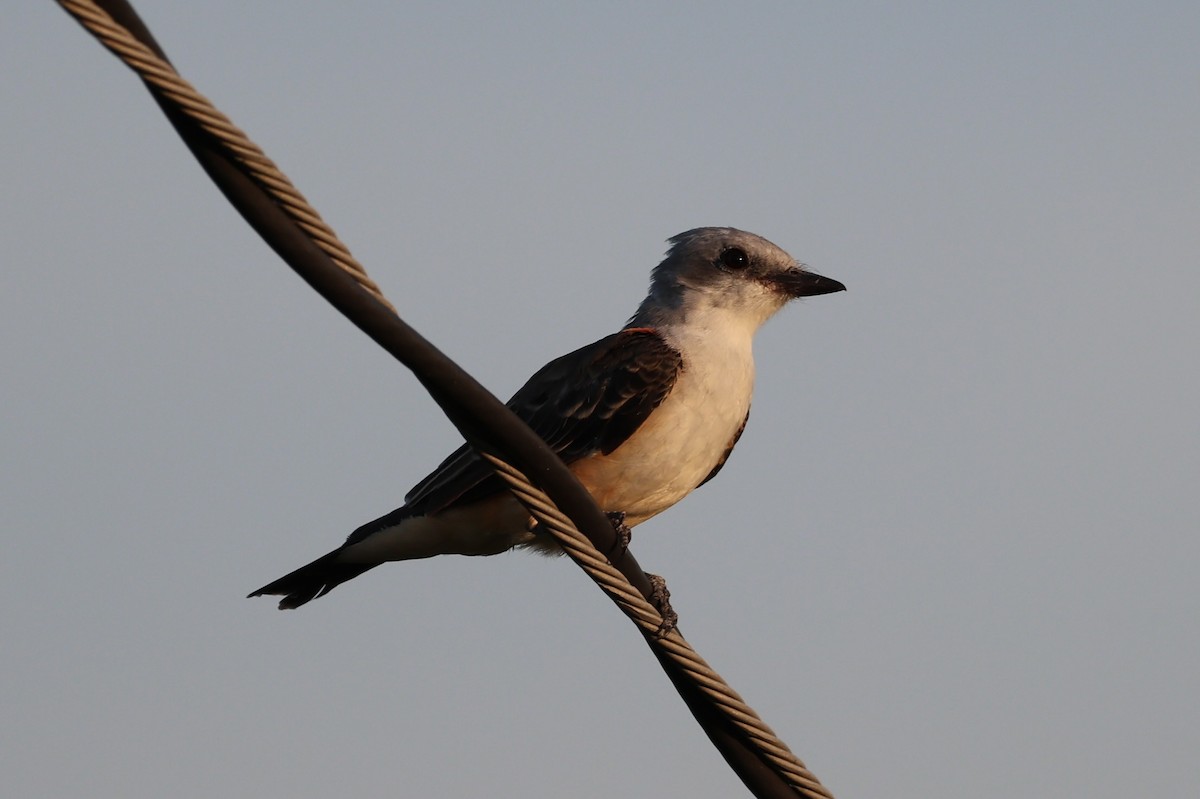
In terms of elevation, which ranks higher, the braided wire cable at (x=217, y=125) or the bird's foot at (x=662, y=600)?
the braided wire cable at (x=217, y=125)

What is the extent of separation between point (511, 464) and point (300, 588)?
4.46m

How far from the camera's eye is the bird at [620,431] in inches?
302

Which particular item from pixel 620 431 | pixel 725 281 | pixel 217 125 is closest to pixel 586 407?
pixel 620 431

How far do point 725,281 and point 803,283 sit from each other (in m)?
0.55

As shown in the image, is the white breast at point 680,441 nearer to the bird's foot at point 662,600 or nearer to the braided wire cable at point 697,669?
the bird's foot at point 662,600

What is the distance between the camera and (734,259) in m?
8.99

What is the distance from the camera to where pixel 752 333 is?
8.77m

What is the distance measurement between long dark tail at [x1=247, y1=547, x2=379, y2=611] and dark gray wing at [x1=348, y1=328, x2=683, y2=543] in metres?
0.32

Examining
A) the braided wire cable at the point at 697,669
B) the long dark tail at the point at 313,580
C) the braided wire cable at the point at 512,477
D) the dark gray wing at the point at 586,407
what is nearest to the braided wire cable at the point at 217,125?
the braided wire cable at the point at 512,477

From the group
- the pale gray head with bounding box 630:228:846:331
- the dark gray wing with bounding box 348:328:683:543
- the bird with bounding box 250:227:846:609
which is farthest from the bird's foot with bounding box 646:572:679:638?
the pale gray head with bounding box 630:228:846:331

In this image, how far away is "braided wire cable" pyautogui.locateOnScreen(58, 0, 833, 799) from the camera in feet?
10.4

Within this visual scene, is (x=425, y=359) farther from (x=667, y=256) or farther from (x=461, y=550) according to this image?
(x=667, y=256)

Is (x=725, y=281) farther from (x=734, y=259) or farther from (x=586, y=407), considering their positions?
(x=586, y=407)

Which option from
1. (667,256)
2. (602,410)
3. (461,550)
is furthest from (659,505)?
(667,256)
